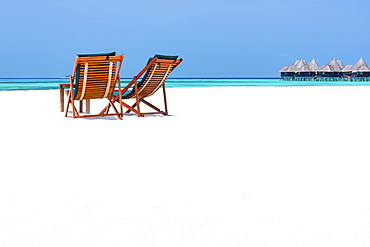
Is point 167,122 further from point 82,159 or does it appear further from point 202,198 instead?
point 202,198

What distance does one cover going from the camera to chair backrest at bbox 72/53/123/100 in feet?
20.8

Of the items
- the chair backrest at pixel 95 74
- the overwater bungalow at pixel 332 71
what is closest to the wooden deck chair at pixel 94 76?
the chair backrest at pixel 95 74

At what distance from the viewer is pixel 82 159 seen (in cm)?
350

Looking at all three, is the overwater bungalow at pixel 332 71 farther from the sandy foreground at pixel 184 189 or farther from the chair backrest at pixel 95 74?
the sandy foreground at pixel 184 189

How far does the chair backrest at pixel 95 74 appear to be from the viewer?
20.8 ft

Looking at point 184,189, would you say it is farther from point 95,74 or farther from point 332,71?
point 332,71

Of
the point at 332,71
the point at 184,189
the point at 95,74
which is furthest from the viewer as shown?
the point at 332,71

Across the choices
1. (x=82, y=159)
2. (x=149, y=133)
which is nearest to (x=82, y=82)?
(x=149, y=133)

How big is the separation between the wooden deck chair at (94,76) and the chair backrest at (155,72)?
0.36 metres

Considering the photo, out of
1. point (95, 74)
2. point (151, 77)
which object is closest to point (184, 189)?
point (95, 74)

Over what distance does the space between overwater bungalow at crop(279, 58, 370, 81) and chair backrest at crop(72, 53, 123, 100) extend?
65.4 m

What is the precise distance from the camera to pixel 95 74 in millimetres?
6484

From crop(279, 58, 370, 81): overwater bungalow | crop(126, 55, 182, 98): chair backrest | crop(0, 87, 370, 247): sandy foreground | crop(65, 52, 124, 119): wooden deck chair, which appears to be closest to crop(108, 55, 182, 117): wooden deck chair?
crop(126, 55, 182, 98): chair backrest

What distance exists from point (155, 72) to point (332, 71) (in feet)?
214
